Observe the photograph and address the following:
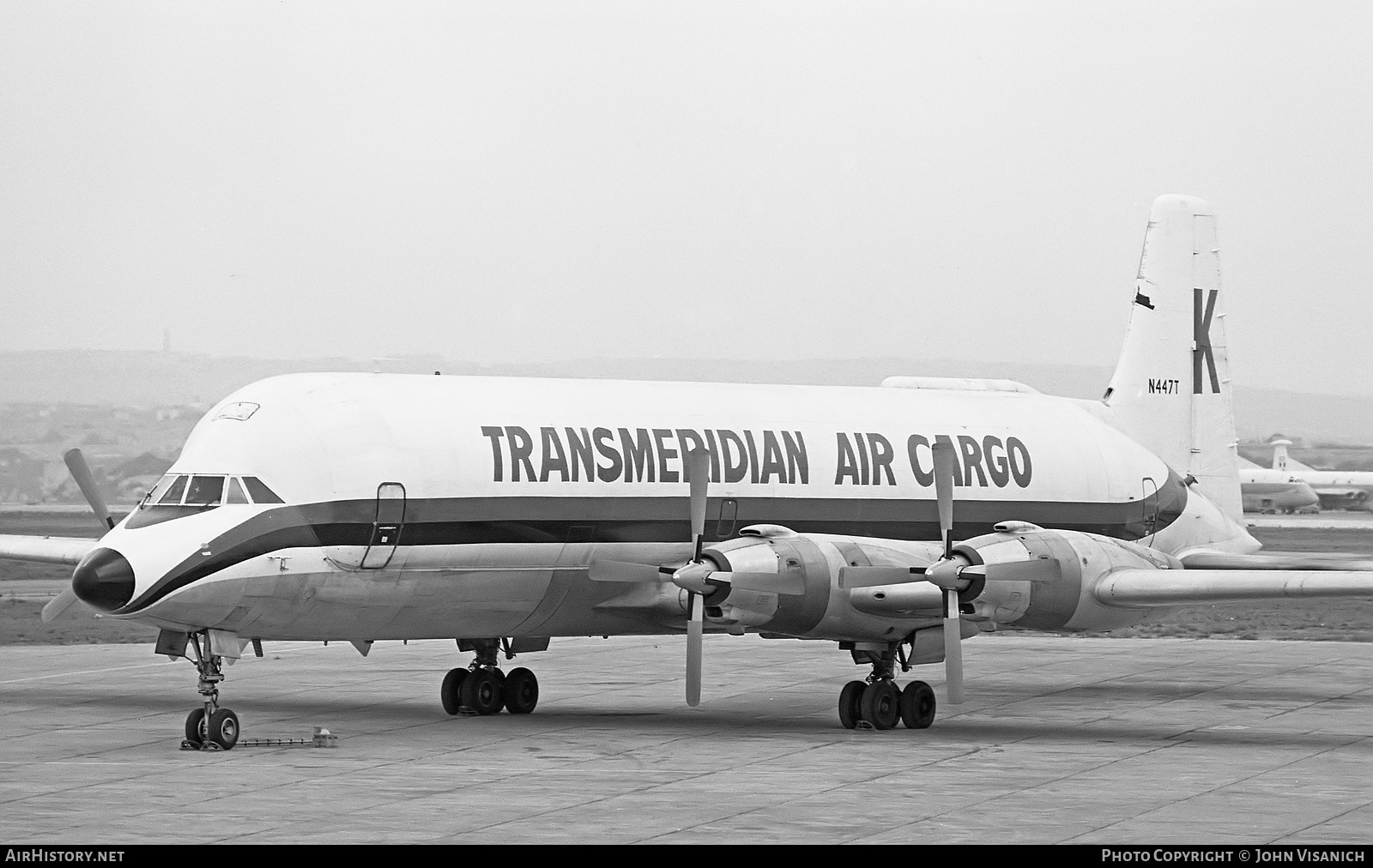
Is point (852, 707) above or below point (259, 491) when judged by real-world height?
below

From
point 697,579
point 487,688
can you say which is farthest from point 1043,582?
point 487,688

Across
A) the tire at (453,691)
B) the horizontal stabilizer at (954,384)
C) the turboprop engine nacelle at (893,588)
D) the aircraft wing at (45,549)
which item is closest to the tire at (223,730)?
the tire at (453,691)

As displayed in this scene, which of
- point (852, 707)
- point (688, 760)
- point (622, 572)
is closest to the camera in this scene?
point (688, 760)

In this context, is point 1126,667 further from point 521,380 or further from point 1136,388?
point 521,380

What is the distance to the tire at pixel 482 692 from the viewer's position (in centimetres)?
2206

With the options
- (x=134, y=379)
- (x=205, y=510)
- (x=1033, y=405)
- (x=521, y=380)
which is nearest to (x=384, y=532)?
(x=205, y=510)

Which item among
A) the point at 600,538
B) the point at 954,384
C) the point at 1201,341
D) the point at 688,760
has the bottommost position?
the point at 688,760

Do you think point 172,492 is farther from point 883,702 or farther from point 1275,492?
point 1275,492

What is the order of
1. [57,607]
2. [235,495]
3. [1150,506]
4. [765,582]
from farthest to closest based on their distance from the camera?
1. [1150,506]
2. [57,607]
3. [765,582]
4. [235,495]

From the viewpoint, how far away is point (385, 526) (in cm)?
1942

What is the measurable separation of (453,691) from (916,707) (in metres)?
5.64

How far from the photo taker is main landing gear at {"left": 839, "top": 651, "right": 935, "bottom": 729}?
20.6 m

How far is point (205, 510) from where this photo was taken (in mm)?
18625

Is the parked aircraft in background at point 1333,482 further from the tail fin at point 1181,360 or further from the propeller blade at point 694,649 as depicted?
the propeller blade at point 694,649
